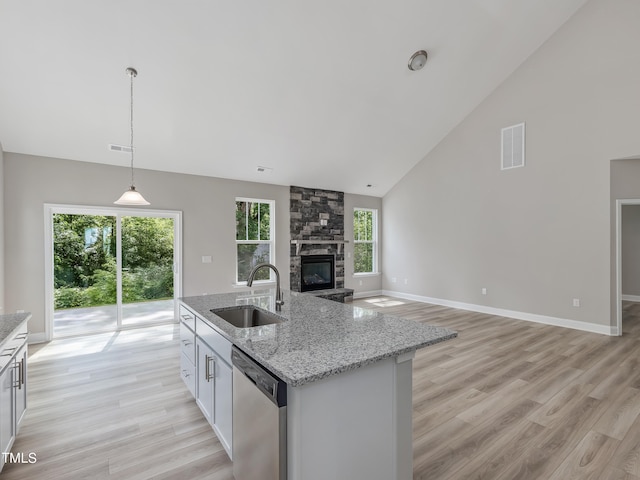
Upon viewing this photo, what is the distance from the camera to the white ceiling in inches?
124

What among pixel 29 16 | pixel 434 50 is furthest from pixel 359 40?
pixel 29 16

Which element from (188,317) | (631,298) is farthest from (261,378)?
(631,298)

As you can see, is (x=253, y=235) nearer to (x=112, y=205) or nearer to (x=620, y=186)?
(x=112, y=205)

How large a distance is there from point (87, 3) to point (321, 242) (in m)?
5.22

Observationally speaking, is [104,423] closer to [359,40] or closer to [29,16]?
[29,16]

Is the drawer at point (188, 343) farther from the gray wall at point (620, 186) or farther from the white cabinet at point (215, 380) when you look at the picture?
the gray wall at point (620, 186)

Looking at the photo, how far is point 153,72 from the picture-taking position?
360 cm

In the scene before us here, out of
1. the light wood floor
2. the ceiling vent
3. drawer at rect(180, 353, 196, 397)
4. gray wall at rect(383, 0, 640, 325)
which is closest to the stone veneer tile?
gray wall at rect(383, 0, 640, 325)

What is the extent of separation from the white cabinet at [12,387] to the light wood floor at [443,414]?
0.74ft

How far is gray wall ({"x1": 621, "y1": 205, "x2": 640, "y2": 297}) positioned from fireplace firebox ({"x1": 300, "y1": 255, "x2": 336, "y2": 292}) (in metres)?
6.68

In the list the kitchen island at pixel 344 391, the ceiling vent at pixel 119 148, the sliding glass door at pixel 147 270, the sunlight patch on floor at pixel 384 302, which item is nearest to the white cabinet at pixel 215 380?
the kitchen island at pixel 344 391

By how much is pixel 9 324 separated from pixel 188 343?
1151mm

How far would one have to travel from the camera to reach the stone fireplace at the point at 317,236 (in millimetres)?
6828

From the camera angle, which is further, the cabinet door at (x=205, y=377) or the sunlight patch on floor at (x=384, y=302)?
the sunlight patch on floor at (x=384, y=302)
